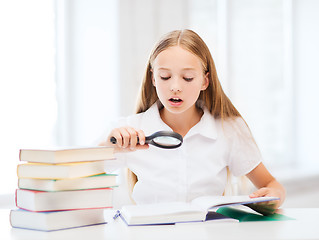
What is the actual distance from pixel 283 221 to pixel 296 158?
2.66 meters

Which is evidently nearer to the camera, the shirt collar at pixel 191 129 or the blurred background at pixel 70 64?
the shirt collar at pixel 191 129

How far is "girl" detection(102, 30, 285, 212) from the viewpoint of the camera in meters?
1.42

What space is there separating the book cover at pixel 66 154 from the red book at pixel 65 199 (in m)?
0.07

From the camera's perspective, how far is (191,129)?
1551 mm

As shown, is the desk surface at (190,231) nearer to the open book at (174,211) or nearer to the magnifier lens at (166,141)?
the open book at (174,211)

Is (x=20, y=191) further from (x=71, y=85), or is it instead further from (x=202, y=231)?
(x=71, y=85)

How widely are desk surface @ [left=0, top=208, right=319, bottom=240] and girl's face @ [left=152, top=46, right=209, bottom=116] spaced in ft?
1.55

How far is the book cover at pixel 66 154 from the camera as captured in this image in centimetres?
98

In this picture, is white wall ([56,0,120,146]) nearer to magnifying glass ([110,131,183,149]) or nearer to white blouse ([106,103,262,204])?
white blouse ([106,103,262,204])

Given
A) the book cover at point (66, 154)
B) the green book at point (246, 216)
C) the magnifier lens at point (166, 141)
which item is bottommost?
the green book at point (246, 216)

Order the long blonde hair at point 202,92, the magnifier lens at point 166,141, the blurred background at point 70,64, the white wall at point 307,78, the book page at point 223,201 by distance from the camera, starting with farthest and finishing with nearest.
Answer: the white wall at point 307,78, the blurred background at point 70,64, the long blonde hair at point 202,92, the magnifier lens at point 166,141, the book page at point 223,201

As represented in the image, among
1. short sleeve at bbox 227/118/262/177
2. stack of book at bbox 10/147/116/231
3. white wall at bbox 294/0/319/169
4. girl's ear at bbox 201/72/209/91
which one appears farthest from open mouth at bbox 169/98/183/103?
white wall at bbox 294/0/319/169

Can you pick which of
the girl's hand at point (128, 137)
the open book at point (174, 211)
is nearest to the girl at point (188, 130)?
the girl's hand at point (128, 137)

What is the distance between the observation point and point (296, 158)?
3.61 meters
